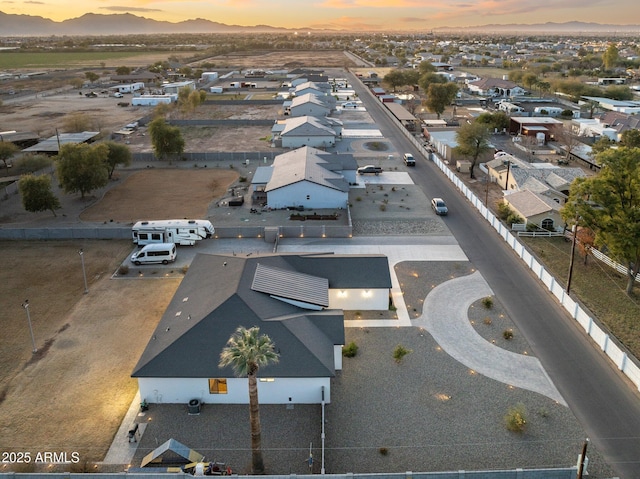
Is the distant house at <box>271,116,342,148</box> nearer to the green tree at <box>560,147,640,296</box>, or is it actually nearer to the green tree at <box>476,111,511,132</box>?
the green tree at <box>476,111,511,132</box>

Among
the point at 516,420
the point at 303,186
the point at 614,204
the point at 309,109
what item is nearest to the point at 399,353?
the point at 516,420

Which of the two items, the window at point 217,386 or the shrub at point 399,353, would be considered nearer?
the window at point 217,386

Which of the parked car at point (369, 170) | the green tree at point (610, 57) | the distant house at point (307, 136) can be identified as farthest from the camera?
the green tree at point (610, 57)

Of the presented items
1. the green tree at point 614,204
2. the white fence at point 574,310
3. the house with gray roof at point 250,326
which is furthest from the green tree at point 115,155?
the green tree at point 614,204

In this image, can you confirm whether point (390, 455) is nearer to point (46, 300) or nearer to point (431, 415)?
point (431, 415)

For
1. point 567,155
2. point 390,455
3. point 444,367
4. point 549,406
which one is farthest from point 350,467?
point 567,155

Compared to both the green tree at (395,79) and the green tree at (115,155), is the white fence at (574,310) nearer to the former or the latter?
the green tree at (115,155)
